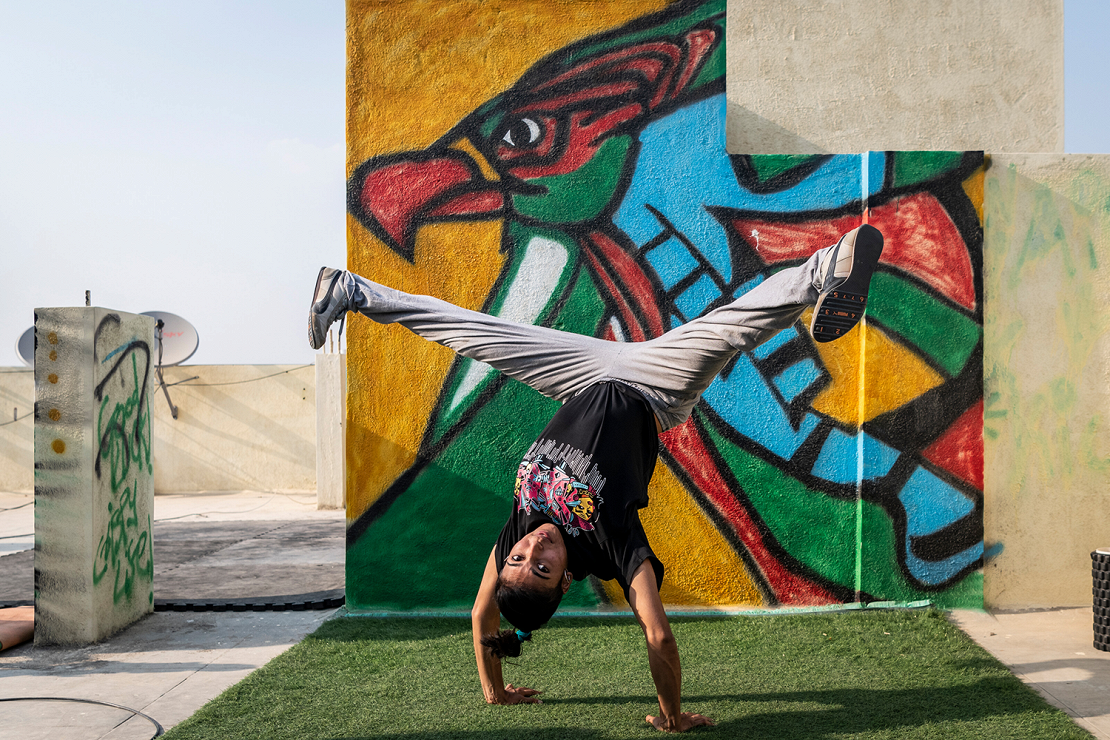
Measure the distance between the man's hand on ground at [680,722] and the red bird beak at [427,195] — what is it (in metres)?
3.21

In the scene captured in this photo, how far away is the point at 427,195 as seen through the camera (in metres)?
5.55

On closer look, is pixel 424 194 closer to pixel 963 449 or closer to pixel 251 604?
pixel 251 604

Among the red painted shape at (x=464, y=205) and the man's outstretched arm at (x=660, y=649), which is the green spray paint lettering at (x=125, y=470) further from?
the man's outstretched arm at (x=660, y=649)

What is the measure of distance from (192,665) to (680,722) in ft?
8.40

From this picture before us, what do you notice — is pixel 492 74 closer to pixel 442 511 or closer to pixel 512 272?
pixel 512 272

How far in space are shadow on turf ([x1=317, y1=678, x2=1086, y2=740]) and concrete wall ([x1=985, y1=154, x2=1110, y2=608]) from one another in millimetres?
1679

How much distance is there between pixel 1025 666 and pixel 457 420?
3301mm

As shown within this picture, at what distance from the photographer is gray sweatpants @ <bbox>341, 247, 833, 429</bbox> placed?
352cm

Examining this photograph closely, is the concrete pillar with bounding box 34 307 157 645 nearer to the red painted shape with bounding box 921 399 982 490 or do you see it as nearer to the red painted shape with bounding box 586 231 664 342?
the red painted shape with bounding box 586 231 664 342

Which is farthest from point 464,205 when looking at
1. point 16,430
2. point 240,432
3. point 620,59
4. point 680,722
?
point 16,430

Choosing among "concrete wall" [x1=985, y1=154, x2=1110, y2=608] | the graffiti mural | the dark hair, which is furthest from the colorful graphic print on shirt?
"concrete wall" [x1=985, y1=154, x2=1110, y2=608]

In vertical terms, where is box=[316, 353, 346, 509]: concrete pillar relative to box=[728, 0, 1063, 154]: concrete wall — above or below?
Result: below

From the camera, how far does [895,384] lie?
535 cm

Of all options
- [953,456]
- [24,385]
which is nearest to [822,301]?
[953,456]
